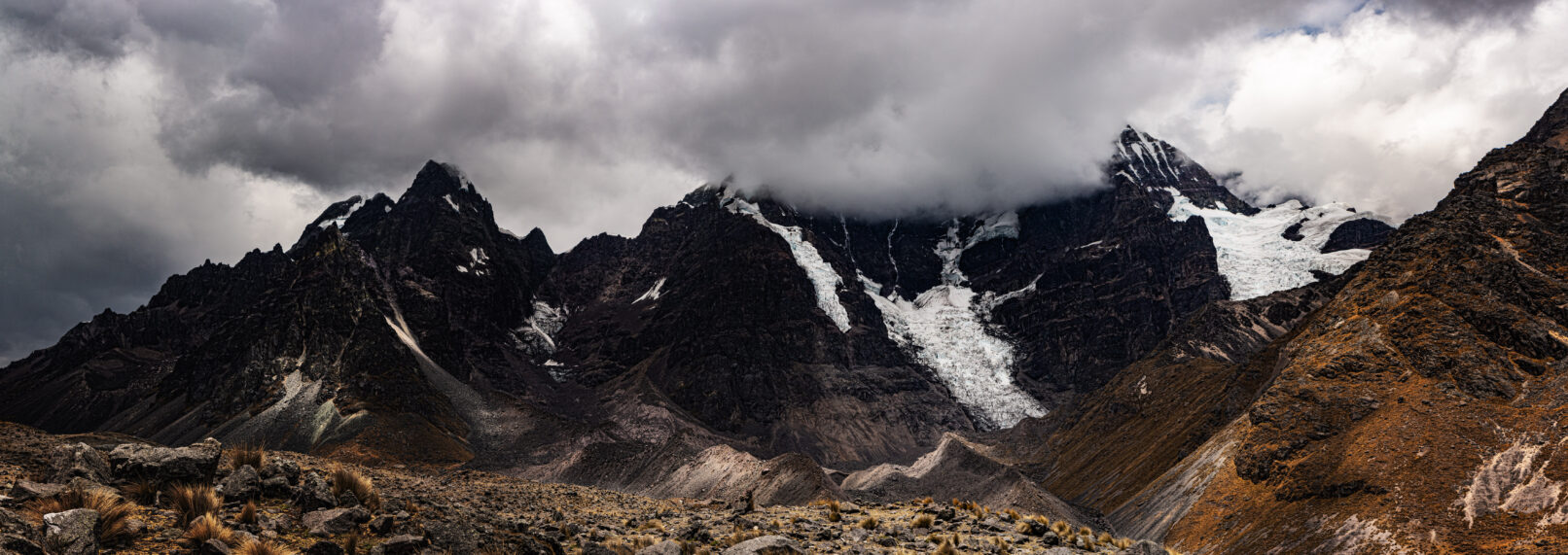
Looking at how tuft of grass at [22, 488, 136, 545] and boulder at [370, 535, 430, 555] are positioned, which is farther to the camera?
boulder at [370, 535, 430, 555]

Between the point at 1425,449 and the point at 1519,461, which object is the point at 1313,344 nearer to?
the point at 1425,449

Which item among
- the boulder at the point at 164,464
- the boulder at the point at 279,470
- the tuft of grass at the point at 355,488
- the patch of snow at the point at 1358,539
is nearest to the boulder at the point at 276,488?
the boulder at the point at 279,470

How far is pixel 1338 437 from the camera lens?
65.9 meters

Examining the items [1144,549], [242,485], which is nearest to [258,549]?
[242,485]

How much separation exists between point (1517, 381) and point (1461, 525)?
72.4 ft

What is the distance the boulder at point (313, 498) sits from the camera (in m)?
16.0

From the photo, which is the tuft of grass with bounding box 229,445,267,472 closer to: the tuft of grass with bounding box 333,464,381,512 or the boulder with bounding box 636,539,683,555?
the tuft of grass with bounding box 333,464,381,512

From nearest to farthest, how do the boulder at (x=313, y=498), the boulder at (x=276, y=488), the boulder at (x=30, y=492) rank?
the boulder at (x=30, y=492) → the boulder at (x=313, y=498) → the boulder at (x=276, y=488)

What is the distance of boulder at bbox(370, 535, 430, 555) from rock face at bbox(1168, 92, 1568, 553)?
2329 inches

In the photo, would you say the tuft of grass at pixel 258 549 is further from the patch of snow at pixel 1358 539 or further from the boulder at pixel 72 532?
the patch of snow at pixel 1358 539

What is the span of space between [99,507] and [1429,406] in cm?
8201

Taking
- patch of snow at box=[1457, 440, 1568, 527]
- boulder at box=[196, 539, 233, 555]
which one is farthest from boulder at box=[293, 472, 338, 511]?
patch of snow at box=[1457, 440, 1568, 527]

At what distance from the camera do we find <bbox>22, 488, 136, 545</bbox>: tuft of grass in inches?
477

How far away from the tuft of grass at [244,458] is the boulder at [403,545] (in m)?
5.49
